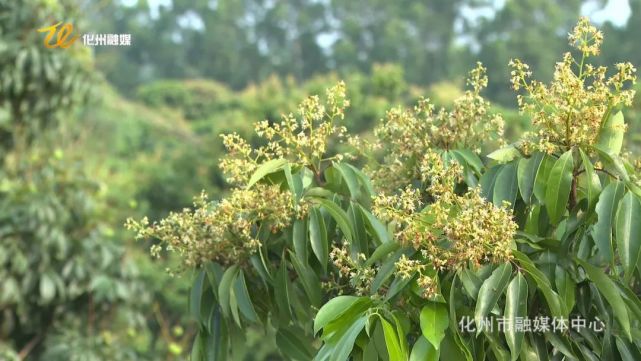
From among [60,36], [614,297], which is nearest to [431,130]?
[614,297]

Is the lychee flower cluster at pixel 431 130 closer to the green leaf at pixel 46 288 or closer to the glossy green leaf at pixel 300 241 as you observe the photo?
the glossy green leaf at pixel 300 241

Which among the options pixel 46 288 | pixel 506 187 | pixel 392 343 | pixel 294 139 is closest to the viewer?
pixel 392 343

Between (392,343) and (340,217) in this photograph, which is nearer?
Result: (392,343)

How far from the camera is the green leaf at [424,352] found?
133 cm

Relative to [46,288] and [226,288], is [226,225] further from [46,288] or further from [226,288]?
[46,288]

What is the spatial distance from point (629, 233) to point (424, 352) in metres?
0.37

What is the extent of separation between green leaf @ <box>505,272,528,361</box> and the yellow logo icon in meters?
3.16

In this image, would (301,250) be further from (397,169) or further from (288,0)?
(288,0)

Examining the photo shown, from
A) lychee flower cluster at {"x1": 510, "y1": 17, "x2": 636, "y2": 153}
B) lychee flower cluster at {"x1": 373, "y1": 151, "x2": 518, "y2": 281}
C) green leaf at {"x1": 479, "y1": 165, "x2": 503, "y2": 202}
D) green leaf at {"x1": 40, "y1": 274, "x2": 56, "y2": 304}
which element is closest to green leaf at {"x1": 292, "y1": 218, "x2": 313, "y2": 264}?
lychee flower cluster at {"x1": 373, "y1": 151, "x2": 518, "y2": 281}

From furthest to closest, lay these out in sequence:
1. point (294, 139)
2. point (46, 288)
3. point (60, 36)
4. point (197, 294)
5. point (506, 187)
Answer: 1. point (46, 288)
2. point (60, 36)
3. point (197, 294)
4. point (294, 139)
5. point (506, 187)

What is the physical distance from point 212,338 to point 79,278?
2854 millimetres

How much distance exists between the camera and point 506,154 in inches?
61.1

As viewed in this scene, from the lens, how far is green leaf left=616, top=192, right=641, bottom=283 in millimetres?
1361

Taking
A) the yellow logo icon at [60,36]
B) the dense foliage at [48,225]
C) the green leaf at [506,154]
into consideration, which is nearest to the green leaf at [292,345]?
the green leaf at [506,154]
